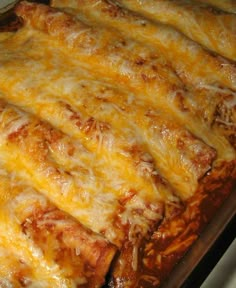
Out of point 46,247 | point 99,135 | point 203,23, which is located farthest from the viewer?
point 203,23

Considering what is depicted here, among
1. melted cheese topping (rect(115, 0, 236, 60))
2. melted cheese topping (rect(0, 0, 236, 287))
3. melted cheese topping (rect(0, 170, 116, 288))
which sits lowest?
melted cheese topping (rect(0, 170, 116, 288))

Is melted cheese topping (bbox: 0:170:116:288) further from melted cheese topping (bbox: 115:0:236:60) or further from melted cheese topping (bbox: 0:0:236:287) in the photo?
melted cheese topping (bbox: 115:0:236:60)

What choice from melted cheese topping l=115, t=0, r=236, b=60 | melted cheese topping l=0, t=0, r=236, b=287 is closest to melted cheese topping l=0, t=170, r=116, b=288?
melted cheese topping l=0, t=0, r=236, b=287

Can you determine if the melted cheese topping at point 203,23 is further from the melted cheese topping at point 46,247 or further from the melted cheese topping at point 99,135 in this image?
the melted cheese topping at point 46,247

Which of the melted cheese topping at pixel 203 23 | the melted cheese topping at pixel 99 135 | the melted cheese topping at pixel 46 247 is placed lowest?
the melted cheese topping at pixel 46 247

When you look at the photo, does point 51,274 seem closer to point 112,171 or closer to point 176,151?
point 112,171

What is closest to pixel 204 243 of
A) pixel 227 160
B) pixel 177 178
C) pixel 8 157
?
pixel 177 178

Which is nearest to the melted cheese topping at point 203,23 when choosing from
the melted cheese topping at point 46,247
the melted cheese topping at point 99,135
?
the melted cheese topping at point 99,135

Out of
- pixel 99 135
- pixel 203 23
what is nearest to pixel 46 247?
pixel 99 135

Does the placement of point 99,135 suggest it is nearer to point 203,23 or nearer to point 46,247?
point 46,247

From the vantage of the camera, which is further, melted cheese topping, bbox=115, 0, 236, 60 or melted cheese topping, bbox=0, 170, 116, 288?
melted cheese topping, bbox=115, 0, 236, 60

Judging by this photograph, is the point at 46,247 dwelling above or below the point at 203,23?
below
